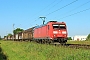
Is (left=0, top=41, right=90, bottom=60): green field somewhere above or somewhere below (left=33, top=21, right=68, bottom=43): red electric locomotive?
below

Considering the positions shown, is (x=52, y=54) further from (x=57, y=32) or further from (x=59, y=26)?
(x=59, y=26)

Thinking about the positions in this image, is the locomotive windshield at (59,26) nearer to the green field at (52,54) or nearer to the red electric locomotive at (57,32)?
the red electric locomotive at (57,32)

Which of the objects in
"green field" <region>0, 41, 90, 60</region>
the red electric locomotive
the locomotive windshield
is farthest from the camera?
the locomotive windshield

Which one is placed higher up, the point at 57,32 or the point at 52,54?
the point at 57,32

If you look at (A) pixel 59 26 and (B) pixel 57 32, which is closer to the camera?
(B) pixel 57 32

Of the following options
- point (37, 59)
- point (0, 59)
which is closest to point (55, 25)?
point (0, 59)

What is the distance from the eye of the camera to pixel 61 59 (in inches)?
492

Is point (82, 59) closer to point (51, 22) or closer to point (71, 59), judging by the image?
point (71, 59)

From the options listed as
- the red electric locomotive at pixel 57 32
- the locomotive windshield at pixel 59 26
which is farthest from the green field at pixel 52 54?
the locomotive windshield at pixel 59 26

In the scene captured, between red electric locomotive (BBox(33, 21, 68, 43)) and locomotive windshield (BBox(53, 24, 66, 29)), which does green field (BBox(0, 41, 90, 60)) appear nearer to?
red electric locomotive (BBox(33, 21, 68, 43))

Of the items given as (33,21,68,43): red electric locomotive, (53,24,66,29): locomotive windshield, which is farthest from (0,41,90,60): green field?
(53,24,66,29): locomotive windshield

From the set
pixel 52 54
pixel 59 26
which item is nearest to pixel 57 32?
pixel 59 26

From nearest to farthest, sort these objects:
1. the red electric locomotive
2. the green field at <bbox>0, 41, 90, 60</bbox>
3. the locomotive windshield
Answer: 1. the green field at <bbox>0, 41, 90, 60</bbox>
2. the red electric locomotive
3. the locomotive windshield

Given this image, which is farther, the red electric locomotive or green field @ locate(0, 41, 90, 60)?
the red electric locomotive
